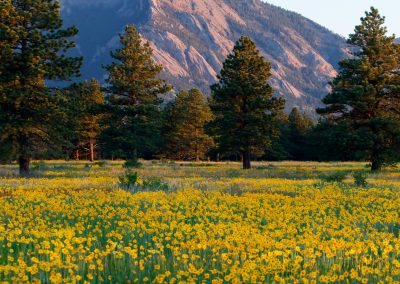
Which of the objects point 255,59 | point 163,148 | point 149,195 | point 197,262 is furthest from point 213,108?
point 163,148

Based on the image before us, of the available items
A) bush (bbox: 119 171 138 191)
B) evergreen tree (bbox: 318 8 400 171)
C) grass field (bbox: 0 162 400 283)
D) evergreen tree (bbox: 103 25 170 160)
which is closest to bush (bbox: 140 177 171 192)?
bush (bbox: 119 171 138 191)

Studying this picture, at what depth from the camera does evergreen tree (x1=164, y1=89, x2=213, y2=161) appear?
74375 mm

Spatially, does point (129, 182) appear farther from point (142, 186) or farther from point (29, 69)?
point (29, 69)

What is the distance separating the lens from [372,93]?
32625 millimetres

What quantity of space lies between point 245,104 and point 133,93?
13510 mm

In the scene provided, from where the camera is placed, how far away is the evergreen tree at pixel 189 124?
74.4 m

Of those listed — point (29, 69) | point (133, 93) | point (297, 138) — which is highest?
point (133, 93)

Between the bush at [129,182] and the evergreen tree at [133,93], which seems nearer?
the bush at [129,182]

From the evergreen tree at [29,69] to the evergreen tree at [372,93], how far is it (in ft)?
62.2

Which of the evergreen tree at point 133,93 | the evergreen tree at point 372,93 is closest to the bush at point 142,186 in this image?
the evergreen tree at point 372,93

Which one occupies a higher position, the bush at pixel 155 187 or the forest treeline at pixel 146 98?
→ the forest treeline at pixel 146 98

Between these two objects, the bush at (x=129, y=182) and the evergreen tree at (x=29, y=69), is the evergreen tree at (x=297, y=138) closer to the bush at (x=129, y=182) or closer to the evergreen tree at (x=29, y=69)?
the evergreen tree at (x=29, y=69)

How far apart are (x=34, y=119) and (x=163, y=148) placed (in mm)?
53012

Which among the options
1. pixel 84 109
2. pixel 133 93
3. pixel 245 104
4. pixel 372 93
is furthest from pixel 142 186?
pixel 133 93
